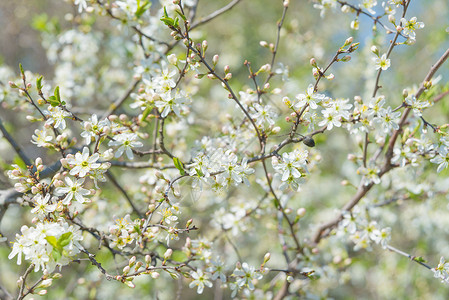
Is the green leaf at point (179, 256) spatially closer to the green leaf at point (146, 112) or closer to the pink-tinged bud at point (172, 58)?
the green leaf at point (146, 112)

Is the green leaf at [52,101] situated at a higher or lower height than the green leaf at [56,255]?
higher

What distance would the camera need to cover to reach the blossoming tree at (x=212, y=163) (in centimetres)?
156

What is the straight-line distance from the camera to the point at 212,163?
1621 mm

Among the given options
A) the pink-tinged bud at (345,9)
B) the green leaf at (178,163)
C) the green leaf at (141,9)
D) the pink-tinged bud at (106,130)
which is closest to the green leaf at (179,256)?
the green leaf at (178,163)

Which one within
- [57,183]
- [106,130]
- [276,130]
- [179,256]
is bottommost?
[57,183]

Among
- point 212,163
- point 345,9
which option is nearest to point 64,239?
point 212,163

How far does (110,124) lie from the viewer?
5.51ft

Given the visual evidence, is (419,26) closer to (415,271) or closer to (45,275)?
(45,275)

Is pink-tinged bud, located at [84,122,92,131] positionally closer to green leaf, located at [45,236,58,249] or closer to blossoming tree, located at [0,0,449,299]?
blossoming tree, located at [0,0,449,299]

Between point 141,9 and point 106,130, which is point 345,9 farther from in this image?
point 106,130

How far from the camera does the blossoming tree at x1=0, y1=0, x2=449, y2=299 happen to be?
1561 mm

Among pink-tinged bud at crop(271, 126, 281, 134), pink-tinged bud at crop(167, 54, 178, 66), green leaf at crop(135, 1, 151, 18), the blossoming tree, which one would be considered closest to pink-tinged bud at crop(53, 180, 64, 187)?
the blossoming tree

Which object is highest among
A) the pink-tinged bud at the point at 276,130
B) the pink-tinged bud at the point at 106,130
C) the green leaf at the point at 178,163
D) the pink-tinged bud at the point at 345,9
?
the pink-tinged bud at the point at 345,9

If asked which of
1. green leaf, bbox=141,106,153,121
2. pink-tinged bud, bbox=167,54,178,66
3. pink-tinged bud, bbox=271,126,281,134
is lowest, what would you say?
pink-tinged bud, bbox=271,126,281,134
